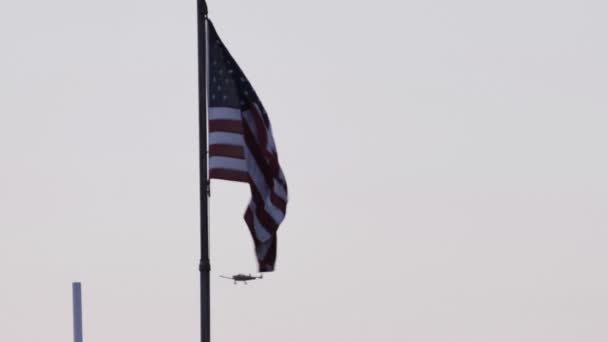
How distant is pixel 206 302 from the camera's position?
20.6 meters

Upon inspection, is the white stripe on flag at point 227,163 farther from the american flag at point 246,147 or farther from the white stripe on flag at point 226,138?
the white stripe on flag at point 226,138

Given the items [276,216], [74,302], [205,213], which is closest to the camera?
[205,213]

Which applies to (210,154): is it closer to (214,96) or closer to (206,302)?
(214,96)

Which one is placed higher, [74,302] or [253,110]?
[253,110]

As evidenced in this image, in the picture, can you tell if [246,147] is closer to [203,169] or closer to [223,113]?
[223,113]

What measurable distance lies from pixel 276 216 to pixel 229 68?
247 cm

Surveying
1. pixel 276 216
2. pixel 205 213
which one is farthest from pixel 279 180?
pixel 205 213

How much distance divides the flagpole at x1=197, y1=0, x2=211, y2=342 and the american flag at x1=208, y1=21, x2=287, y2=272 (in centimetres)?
13

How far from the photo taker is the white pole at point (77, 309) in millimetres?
28219

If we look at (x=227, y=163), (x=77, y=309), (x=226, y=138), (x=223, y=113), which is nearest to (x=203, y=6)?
(x=223, y=113)

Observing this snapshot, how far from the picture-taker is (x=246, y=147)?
69.9 feet

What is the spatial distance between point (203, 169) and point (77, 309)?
27.8 feet

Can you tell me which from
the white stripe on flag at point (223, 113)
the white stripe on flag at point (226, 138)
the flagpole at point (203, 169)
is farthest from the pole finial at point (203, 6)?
the white stripe on flag at point (226, 138)

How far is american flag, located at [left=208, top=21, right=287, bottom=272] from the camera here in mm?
21016
